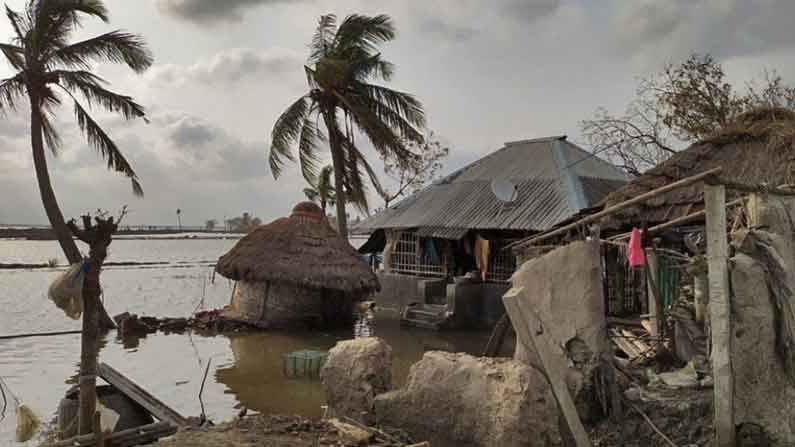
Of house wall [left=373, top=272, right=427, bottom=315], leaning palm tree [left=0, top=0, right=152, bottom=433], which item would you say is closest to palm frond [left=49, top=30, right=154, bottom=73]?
leaning palm tree [left=0, top=0, right=152, bottom=433]

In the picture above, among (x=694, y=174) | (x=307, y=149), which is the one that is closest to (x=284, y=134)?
(x=307, y=149)

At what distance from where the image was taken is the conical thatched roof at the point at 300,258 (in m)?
16.3

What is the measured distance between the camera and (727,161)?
36.8 feet

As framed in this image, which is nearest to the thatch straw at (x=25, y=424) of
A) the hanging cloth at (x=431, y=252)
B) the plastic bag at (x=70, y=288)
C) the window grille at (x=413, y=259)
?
the plastic bag at (x=70, y=288)

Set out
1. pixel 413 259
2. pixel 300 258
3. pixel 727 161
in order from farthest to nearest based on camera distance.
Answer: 1. pixel 413 259
2. pixel 300 258
3. pixel 727 161

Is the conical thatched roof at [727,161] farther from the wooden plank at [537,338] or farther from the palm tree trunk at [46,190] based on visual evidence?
the palm tree trunk at [46,190]

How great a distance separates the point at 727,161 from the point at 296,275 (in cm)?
989

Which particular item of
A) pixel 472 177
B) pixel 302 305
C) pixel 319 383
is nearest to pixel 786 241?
pixel 319 383

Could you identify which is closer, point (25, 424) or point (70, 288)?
point (70, 288)

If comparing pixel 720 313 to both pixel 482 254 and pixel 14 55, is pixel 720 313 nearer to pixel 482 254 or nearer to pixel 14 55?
pixel 482 254

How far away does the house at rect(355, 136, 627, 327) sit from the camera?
56.0 feet

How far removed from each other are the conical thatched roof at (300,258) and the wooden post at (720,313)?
1173 cm

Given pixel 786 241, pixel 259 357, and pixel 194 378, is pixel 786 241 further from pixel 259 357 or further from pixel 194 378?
pixel 259 357

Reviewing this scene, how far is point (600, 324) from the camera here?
625cm
